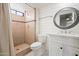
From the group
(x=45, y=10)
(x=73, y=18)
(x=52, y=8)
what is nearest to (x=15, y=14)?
(x=45, y=10)

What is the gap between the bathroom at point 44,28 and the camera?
4.77 feet

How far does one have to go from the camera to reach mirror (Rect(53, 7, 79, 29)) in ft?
4.78

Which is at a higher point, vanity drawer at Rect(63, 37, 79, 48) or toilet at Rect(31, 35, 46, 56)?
vanity drawer at Rect(63, 37, 79, 48)

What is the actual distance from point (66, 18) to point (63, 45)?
22.1 inches

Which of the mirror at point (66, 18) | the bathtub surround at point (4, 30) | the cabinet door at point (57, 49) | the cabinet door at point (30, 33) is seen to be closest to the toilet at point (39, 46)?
the cabinet door at point (30, 33)

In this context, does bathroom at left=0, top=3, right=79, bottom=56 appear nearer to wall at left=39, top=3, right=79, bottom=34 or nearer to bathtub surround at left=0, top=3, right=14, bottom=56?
wall at left=39, top=3, right=79, bottom=34

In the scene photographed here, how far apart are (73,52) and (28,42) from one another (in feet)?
3.12

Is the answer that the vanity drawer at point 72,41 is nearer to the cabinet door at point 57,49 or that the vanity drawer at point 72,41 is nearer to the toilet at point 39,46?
the cabinet door at point 57,49

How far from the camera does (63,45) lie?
1458 mm

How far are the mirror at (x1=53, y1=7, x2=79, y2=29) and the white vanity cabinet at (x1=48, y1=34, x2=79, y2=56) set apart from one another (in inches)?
10.1

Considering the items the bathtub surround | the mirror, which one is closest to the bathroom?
the mirror

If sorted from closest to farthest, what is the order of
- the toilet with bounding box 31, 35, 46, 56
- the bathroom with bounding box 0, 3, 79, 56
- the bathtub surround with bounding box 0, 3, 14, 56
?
the bathtub surround with bounding box 0, 3, 14, 56
the bathroom with bounding box 0, 3, 79, 56
the toilet with bounding box 31, 35, 46, 56

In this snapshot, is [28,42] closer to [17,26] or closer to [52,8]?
[17,26]

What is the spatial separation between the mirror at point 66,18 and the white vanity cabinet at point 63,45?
256mm
